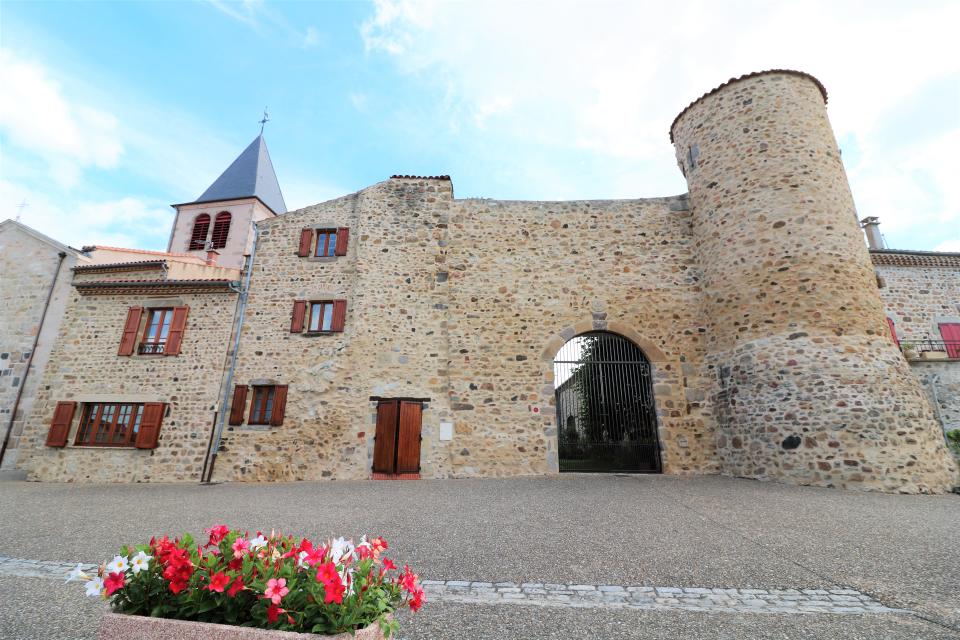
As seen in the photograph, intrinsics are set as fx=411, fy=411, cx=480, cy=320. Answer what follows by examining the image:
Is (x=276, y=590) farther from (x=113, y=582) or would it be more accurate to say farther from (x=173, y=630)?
(x=113, y=582)

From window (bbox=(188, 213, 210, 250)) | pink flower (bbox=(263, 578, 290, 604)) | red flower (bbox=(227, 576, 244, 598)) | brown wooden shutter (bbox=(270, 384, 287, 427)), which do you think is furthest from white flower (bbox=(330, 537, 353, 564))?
window (bbox=(188, 213, 210, 250))

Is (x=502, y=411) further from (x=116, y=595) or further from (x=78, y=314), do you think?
(x=78, y=314)

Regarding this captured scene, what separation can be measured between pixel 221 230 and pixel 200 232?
4.25ft

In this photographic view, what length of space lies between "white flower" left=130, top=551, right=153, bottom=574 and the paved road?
152 cm

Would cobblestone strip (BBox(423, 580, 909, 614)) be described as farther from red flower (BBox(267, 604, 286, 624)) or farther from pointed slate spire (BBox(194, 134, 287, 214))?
pointed slate spire (BBox(194, 134, 287, 214))

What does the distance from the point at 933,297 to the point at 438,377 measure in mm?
14709

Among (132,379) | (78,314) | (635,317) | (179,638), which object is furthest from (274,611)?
(78,314)

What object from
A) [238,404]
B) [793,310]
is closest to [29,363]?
[238,404]

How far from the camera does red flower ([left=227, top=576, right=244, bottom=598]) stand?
1631 millimetres

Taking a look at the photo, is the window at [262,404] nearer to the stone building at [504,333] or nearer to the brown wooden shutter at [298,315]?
the stone building at [504,333]

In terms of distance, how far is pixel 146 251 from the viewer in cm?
1322

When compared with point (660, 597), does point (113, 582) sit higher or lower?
higher

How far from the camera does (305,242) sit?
423 inches

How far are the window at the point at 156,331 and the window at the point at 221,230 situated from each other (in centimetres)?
1229
